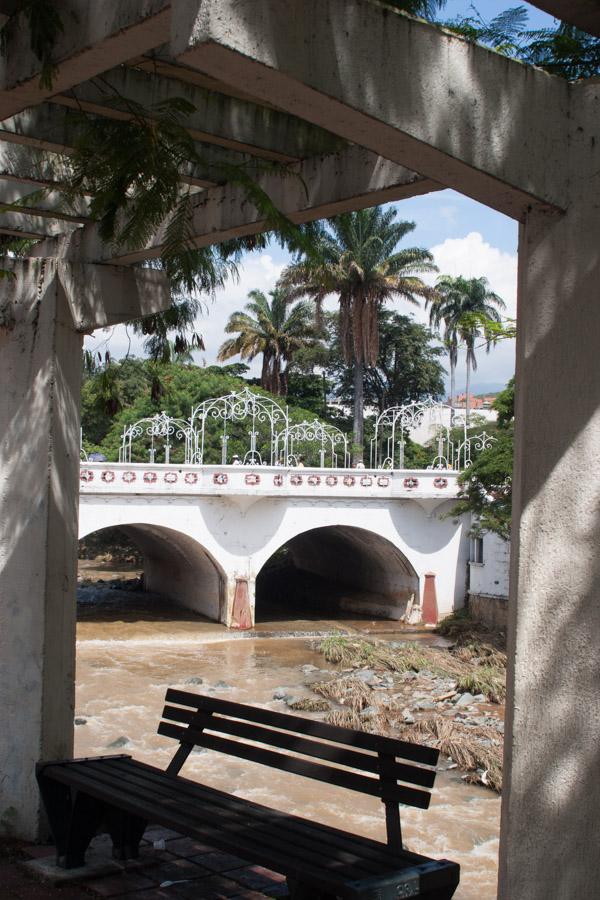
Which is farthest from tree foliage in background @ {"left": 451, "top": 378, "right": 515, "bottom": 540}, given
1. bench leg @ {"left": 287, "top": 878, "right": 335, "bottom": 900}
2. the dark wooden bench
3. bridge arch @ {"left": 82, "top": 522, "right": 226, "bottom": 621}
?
bench leg @ {"left": 287, "top": 878, "right": 335, "bottom": 900}

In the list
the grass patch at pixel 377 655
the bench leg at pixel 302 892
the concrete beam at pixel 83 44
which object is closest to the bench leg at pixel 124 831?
the bench leg at pixel 302 892

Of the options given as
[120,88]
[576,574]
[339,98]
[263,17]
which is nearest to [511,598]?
[576,574]

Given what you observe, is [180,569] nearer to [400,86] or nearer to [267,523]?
[267,523]

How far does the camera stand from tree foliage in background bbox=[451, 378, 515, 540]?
22375mm

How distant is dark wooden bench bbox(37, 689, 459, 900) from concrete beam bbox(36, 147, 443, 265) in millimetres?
2263

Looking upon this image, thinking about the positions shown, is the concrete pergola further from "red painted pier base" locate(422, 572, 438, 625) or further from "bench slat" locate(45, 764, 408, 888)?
"red painted pier base" locate(422, 572, 438, 625)

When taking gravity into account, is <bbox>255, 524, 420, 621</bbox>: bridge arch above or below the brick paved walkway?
below

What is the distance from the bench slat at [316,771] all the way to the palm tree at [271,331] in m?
35.9

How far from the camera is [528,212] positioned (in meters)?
3.19

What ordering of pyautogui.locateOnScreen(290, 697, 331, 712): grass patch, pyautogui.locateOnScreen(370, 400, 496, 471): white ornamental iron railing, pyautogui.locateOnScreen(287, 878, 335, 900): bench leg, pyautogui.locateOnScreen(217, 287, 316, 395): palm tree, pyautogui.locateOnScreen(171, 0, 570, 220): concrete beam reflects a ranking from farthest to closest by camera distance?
pyautogui.locateOnScreen(217, 287, 316, 395): palm tree < pyautogui.locateOnScreen(370, 400, 496, 471): white ornamental iron railing < pyautogui.locateOnScreen(290, 697, 331, 712): grass patch < pyautogui.locateOnScreen(287, 878, 335, 900): bench leg < pyautogui.locateOnScreen(171, 0, 570, 220): concrete beam

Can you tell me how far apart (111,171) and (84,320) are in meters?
1.72

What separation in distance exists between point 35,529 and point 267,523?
20.7m

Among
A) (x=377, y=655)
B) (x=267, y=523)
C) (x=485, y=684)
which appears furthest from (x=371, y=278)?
(x=485, y=684)

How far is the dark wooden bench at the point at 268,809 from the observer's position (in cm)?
350
